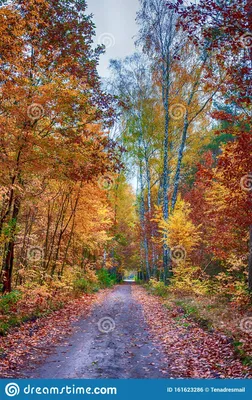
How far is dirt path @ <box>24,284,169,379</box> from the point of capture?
18.2 feet

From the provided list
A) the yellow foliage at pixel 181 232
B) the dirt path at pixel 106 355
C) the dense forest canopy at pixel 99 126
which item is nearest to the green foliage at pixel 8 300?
the dense forest canopy at pixel 99 126

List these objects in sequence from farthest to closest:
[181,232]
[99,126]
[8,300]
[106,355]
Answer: [181,232] → [99,126] → [8,300] → [106,355]

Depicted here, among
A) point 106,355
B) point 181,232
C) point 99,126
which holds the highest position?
point 99,126

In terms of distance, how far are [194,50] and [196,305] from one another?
12116mm

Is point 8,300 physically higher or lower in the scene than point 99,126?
lower

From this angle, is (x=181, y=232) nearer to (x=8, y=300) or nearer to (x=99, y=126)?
(x=99, y=126)

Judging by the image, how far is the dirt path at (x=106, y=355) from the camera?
555cm

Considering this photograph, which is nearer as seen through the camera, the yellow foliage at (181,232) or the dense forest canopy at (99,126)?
the dense forest canopy at (99,126)

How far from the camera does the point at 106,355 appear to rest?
264 inches

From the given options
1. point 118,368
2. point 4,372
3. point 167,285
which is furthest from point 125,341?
point 167,285

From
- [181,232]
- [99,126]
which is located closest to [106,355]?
[99,126]

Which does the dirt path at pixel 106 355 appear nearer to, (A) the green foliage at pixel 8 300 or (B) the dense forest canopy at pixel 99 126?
(A) the green foliage at pixel 8 300

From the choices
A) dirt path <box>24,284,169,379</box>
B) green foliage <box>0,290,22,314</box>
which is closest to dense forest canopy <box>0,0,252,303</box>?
green foliage <box>0,290,22,314</box>

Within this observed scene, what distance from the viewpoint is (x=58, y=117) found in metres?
9.35
